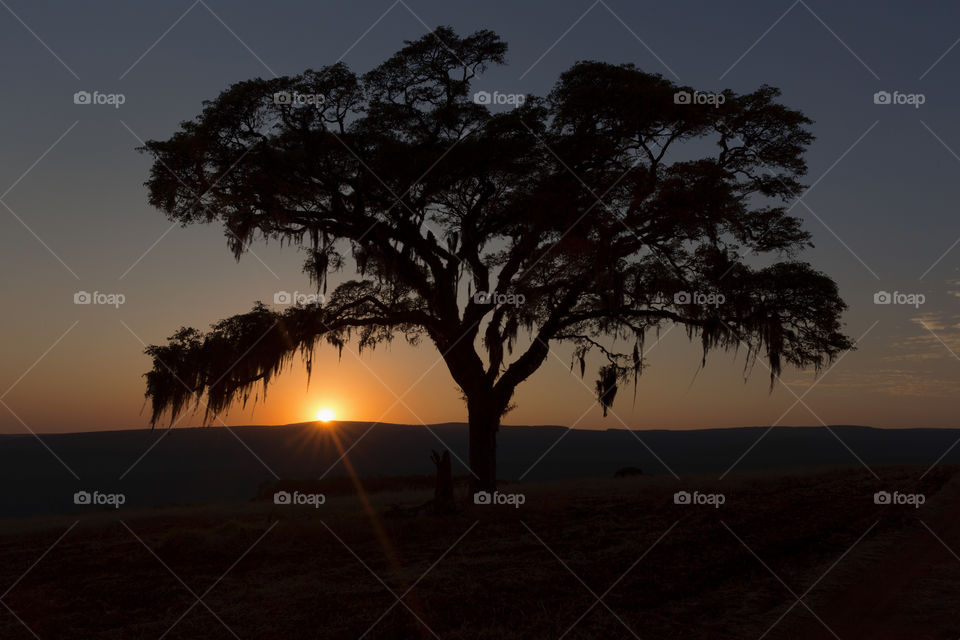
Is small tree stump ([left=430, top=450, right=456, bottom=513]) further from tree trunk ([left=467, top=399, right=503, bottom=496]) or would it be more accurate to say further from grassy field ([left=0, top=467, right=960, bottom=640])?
tree trunk ([left=467, top=399, right=503, bottom=496])

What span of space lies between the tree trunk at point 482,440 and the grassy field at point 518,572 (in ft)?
6.36

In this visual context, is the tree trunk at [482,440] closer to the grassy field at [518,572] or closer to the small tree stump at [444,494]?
the grassy field at [518,572]

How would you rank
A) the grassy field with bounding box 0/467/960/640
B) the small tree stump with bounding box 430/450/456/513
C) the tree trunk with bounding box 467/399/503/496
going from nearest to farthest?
1. the grassy field with bounding box 0/467/960/640
2. the small tree stump with bounding box 430/450/456/513
3. the tree trunk with bounding box 467/399/503/496

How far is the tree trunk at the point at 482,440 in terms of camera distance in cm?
1919

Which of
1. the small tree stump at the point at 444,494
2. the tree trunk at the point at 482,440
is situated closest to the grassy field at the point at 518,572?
the small tree stump at the point at 444,494

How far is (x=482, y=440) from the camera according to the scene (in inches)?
763

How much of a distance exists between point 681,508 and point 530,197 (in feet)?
27.1

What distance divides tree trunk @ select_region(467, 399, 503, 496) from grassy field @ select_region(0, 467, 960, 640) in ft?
6.36

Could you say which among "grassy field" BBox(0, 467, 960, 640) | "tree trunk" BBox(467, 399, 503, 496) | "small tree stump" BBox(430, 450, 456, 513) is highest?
"tree trunk" BBox(467, 399, 503, 496)

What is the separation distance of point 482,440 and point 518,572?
882 cm

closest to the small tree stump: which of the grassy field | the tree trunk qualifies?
the grassy field

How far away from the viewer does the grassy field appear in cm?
820

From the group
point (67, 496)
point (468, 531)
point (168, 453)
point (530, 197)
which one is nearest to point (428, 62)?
point (530, 197)

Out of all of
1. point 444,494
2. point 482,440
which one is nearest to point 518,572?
point 444,494
